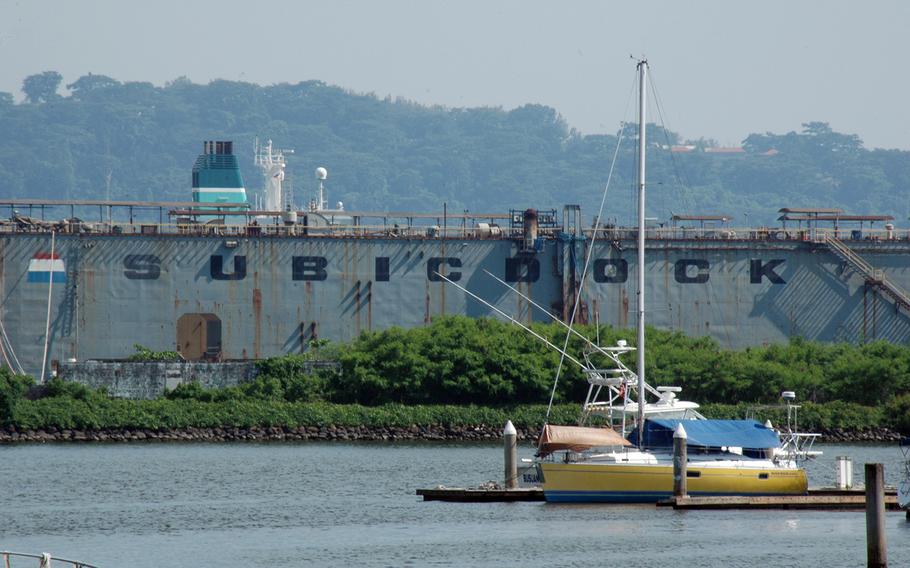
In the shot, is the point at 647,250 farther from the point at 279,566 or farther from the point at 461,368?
the point at 279,566

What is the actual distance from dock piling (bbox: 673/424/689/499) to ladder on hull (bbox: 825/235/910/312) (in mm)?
38231

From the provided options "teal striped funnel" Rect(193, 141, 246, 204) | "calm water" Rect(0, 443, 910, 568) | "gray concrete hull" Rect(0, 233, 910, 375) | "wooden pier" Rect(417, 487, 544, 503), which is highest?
"teal striped funnel" Rect(193, 141, 246, 204)

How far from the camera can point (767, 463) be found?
44.9m

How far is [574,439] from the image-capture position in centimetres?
4394

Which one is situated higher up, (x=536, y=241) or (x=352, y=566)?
(x=536, y=241)

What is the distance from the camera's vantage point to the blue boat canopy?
4447 centimetres

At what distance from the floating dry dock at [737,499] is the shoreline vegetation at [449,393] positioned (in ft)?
67.3

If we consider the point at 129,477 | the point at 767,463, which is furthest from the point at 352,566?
the point at 129,477

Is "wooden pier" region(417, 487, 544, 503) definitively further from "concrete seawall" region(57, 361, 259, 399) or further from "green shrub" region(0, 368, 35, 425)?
"concrete seawall" region(57, 361, 259, 399)

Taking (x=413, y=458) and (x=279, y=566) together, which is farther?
(x=413, y=458)

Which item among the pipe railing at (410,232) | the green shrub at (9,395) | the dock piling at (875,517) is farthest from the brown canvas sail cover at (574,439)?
the pipe railing at (410,232)

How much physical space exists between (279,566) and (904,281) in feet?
169

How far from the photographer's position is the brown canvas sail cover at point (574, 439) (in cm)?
4384

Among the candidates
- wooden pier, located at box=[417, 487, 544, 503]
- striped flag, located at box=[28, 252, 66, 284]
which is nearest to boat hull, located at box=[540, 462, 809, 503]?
wooden pier, located at box=[417, 487, 544, 503]
